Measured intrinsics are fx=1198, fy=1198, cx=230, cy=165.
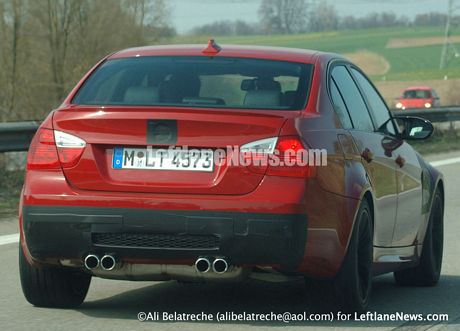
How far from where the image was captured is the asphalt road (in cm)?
598

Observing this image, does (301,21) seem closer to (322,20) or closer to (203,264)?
(322,20)

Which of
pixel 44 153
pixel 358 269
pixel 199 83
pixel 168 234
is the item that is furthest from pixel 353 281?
pixel 44 153

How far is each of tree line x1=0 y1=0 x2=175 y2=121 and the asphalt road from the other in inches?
963

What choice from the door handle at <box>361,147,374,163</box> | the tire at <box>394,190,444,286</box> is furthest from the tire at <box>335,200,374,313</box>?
the tire at <box>394,190,444,286</box>

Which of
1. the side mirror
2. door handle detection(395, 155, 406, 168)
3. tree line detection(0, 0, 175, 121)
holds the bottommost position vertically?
tree line detection(0, 0, 175, 121)

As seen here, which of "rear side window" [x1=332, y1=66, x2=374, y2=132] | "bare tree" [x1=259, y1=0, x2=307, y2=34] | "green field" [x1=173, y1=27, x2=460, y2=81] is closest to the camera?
"rear side window" [x1=332, y1=66, x2=374, y2=132]

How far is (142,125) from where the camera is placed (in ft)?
19.0

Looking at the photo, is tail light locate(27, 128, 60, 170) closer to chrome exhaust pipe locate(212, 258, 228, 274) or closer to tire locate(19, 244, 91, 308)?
tire locate(19, 244, 91, 308)

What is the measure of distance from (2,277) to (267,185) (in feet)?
9.12

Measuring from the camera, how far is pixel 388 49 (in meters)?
99.8

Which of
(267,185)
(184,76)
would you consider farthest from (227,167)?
(184,76)

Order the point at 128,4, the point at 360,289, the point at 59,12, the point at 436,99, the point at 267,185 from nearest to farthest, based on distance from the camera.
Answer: the point at 267,185, the point at 360,289, the point at 59,12, the point at 128,4, the point at 436,99

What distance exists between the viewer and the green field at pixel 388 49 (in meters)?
88.5

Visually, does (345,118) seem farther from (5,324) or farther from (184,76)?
(5,324)
